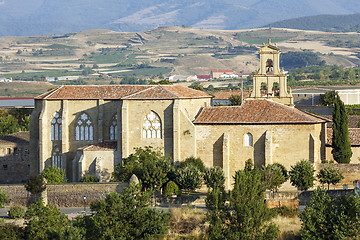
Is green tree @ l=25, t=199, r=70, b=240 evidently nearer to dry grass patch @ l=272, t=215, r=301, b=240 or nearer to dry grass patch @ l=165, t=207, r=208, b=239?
dry grass patch @ l=165, t=207, r=208, b=239

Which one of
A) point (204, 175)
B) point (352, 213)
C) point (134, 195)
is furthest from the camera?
point (204, 175)

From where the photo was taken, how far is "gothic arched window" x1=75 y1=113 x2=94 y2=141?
6162cm

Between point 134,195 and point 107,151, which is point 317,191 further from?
point 107,151

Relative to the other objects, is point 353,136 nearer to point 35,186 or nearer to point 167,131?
point 167,131

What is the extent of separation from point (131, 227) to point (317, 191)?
31.6 feet

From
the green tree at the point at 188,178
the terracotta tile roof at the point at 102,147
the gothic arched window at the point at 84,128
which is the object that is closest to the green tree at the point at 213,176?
the green tree at the point at 188,178

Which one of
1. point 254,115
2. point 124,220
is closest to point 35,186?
point 124,220

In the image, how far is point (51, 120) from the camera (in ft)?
203

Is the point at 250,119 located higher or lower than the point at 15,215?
higher

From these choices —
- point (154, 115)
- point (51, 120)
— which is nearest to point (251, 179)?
point (154, 115)

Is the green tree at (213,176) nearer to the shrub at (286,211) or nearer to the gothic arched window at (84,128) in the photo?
the shrub at (286,211)

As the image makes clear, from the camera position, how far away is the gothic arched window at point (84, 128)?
202 feet

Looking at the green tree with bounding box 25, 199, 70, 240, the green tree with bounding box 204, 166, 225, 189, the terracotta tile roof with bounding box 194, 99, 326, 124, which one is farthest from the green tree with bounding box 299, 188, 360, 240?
the terracotta tile roof with bounding box 194, 99, 326, 124

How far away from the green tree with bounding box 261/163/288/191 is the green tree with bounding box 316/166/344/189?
2.52m
